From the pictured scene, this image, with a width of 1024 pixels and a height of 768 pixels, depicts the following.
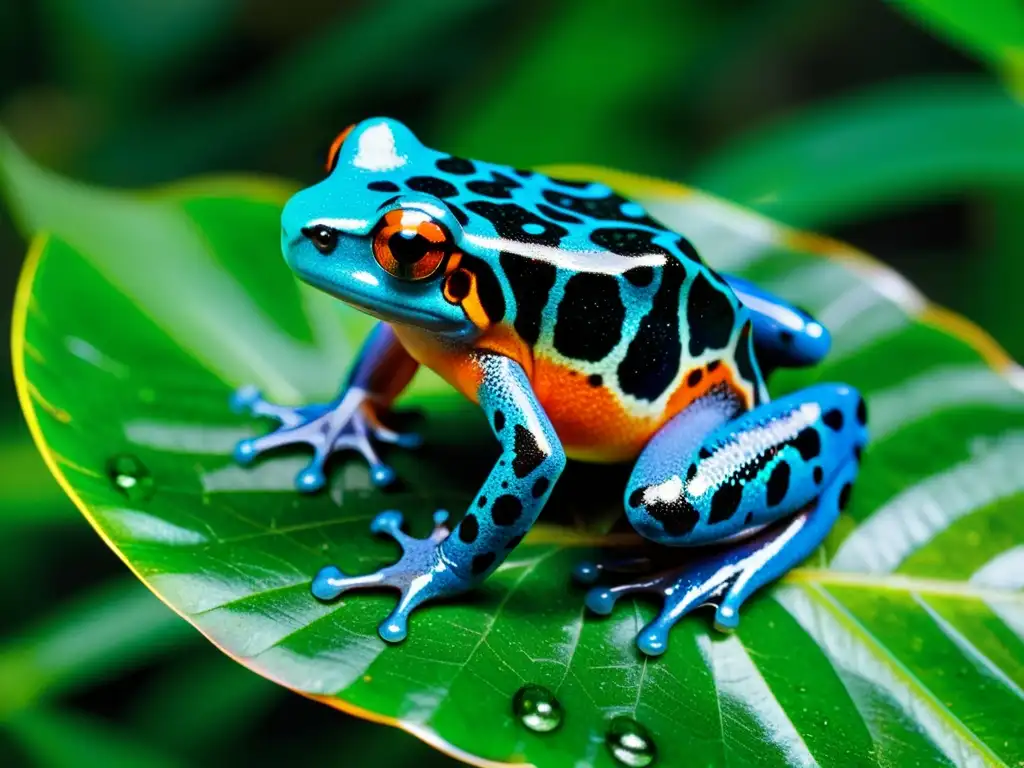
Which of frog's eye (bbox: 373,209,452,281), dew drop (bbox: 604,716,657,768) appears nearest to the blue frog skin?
frog's eye (bbox: 373,209,452,281)

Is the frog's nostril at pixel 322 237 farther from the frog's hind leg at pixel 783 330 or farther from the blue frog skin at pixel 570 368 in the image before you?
the frog's hind leg at pixel 783 330

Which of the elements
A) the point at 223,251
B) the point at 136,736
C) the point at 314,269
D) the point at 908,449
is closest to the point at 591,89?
the point at 223,251

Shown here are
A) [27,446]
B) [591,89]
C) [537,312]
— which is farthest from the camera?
[591,89]

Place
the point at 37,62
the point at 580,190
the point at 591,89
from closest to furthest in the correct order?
the point at 580,190 → the point at 591,89 → the point at 37,62

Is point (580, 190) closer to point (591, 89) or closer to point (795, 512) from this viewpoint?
point (795, 512)

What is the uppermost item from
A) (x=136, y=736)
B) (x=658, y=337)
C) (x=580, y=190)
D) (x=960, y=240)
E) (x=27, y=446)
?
(x=580, y=190)

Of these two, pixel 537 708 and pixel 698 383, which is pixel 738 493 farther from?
pixel 537 708

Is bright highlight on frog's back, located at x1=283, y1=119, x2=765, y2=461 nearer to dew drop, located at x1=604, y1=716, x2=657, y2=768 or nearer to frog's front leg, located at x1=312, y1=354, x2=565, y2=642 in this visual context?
frog's front leg, located at x1=312, y1=354, x2=565, y2=642

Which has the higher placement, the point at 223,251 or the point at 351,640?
the point at 223,251

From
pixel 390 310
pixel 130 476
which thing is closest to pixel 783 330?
pixel 390 310
